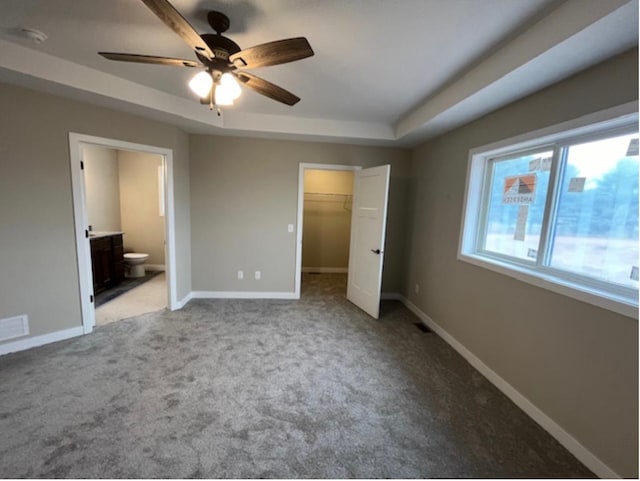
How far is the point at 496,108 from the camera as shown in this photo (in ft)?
7.86

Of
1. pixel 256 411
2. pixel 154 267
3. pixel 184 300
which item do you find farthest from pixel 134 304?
pixel 256 411

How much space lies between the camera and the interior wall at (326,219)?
576 centimetres

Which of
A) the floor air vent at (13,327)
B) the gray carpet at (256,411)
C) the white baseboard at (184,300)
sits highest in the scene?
the floor air vent at (13,327)

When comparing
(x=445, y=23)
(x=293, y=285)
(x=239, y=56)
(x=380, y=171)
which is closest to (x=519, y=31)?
(x=445, y=23)

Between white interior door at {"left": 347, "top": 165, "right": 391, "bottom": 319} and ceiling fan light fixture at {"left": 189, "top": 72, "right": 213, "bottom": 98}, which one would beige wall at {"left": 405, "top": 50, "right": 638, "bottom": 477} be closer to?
white interior door at {"left": 347, "top": 165, "right": 391, "bottom": 319}

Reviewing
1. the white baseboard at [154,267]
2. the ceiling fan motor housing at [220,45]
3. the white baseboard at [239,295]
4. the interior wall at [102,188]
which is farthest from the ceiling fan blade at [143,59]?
the white baseboard at [154,267]

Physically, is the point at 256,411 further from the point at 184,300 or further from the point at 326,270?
the point at 326,270

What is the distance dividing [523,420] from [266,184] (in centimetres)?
365

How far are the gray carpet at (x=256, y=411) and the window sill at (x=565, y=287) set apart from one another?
956mm

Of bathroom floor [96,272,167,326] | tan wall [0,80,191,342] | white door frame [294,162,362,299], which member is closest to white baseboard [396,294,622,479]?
white door frame [294,162,362,299]

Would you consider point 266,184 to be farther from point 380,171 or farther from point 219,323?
point 219,323

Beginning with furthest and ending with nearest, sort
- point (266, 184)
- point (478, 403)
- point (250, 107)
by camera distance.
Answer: point (266, 184) → point (250, 107) → point (478, 403)

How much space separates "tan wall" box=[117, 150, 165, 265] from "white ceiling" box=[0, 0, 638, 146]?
2667 millimetres

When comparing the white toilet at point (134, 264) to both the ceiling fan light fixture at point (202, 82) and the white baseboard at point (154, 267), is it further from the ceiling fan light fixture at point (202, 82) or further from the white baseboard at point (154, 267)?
the ceiling fan light fixture at point (202, 82)
